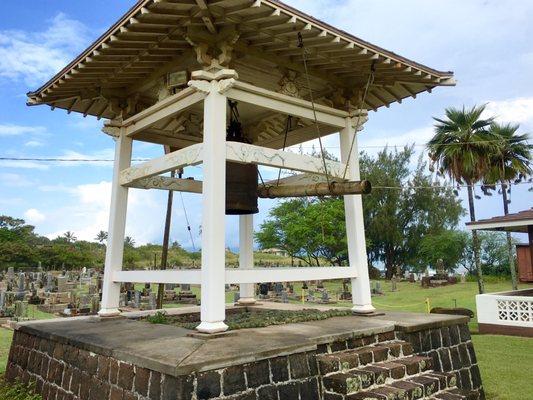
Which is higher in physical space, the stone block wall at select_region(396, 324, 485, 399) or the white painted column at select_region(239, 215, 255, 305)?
the white painted column at select_region(239, 215, 255, 305)

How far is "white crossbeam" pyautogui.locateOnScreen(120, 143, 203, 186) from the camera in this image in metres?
5.22

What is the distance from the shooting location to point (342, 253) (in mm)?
42438

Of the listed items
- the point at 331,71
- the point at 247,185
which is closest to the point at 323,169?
the point at 247,185

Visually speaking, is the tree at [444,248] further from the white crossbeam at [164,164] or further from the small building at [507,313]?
the white crossbeam at [164,164]

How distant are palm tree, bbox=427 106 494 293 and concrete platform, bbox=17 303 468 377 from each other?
59.1 feet

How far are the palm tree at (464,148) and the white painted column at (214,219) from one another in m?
19.7

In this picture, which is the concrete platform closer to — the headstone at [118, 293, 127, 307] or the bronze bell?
the bronze bell

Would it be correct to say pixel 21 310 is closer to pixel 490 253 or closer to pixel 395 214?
pixel 395 214

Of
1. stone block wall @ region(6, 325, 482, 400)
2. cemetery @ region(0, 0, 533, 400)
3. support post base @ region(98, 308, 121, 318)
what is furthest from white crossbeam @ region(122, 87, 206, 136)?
stone block wall @ region(6, 325, 482, 400)

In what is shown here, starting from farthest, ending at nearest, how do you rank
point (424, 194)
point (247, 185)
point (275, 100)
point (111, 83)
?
point (424, 194), point (111, 83), point (247, 185), point (275, 100)

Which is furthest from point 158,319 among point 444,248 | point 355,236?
point 444,248

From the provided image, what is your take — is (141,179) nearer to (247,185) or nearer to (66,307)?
(247,185)

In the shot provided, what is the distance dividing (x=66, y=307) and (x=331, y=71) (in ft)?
60.0

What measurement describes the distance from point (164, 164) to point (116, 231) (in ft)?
6.18
